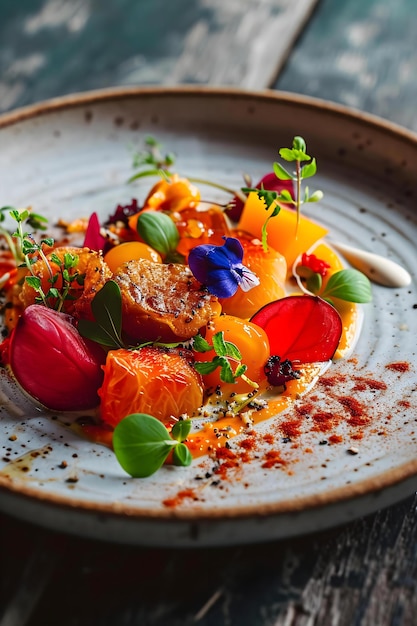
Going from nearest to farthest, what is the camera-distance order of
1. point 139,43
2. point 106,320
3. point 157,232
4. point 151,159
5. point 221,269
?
1. point 106,320
2. point 221,269
3. point 157,232
4. point 151,159
5. point 139,43

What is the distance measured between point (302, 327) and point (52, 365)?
0.85 meters

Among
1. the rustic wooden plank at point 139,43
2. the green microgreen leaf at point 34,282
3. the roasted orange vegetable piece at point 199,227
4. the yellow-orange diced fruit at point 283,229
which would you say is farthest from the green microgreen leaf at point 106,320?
the rustic wooden plank at point 139,43

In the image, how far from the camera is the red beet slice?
2.42 metres

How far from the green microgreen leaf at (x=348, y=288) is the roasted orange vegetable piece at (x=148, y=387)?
2.34 ft

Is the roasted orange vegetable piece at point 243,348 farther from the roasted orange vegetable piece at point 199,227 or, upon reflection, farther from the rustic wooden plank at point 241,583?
the rustic wooden plank at point 241,583

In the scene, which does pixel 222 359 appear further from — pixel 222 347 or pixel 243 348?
pixel 243 348

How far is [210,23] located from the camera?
16.7 ft

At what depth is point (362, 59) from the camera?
4805mm

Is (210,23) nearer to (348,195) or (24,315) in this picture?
(348,195)

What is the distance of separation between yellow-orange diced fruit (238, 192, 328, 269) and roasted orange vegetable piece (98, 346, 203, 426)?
2.61 feet

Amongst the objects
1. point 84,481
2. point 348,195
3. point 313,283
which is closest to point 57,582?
point 84,481

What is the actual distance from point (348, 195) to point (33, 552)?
215 cm

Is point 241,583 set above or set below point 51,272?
below

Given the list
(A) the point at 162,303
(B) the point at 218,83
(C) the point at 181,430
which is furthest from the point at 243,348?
(B) the point at 218,83
